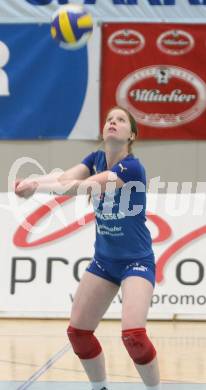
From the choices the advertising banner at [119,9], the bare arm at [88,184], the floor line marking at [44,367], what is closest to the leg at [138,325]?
the bare arm at [88,184]

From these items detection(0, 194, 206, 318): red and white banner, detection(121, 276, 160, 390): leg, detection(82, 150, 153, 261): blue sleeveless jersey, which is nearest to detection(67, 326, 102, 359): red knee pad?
detection(121, 276, 160, 390): leg

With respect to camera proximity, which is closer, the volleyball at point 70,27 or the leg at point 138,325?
the leg at point 138,325

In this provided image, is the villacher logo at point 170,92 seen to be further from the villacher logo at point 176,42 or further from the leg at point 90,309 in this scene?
the leg at point 90,309

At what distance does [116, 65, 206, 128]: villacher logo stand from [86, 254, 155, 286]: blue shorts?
24.0 feet

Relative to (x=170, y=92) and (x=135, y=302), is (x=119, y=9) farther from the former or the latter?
(x=135, y=302)

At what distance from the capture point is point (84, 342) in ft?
18.7

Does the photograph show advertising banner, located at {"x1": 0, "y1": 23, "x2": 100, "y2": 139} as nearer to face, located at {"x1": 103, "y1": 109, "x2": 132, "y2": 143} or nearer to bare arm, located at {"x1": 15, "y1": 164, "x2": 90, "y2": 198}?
bare arm, located at {"x1": 15, "y1": 164, "x2": 90, "y2": 198}

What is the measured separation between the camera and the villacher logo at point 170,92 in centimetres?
1285

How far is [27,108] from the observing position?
42.4 feet

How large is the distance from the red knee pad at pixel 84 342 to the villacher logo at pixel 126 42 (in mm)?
7847

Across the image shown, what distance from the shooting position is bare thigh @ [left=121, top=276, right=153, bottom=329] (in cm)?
543

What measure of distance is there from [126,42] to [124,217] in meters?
7.61

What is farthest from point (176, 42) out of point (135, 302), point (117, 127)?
point (135, 302)

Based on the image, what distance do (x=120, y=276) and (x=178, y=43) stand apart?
7759 mm
